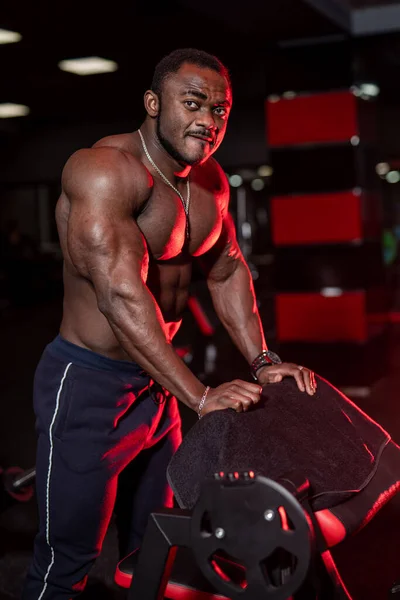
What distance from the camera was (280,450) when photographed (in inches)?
52.6

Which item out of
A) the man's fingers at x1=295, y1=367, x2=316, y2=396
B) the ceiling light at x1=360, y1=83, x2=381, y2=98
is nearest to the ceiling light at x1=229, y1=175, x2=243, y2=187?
the ceiling light at x1=360, y1=83, x2=381, y2=98

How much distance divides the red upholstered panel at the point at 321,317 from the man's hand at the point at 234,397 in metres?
5.16

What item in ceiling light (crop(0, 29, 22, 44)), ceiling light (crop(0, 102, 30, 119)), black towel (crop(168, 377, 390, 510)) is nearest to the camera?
black towel (crop(168, 377, 390, 510))

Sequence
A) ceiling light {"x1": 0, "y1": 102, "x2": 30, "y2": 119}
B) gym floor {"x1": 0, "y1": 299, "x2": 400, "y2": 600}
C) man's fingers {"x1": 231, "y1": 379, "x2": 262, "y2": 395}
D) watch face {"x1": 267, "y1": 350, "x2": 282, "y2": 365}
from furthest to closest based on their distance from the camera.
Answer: ceiling light {"x1": 0, "y1": 102, "x2": 30, "y2": 119}
gym floor {"x1": 0, "y1": 299, "x2": 400, "y2": 600}
watch face {"x1": 267, "y1": 350, "x2": 282, "y2": 365}
man's fingers {"x1": 231, "y1": 379, "x2": 262, "y2": 395}

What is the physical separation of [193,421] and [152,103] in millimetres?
2952

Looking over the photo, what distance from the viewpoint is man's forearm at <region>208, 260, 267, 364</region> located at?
81.9 inches

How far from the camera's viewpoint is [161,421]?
1974 millimetres

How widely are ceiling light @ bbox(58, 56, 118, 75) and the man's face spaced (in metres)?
6.21

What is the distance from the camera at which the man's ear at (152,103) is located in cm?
174

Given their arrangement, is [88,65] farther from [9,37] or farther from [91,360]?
[91,360]

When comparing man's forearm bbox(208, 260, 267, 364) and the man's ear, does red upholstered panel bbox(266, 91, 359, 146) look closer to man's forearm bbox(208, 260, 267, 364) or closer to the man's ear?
man's forearm bbox(208, 260, 267, 364)

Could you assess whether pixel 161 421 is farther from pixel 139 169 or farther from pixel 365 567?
pixel 365 567

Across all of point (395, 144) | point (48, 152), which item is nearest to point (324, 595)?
point (395, 144)

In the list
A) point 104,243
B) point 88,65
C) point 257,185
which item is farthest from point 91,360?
point 257,185
